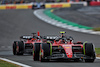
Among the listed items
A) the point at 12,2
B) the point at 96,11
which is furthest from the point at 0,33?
the point at 12,2

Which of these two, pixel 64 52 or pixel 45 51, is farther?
pixel 64 52

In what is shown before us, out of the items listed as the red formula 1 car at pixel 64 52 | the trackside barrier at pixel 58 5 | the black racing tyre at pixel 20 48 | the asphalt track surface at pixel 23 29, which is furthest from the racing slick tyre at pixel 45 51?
the trackside barrier at pixel 58 5

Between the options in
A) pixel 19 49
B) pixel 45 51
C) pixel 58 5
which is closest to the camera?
pixel 45 51

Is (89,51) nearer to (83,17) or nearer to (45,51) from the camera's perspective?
(45,51)

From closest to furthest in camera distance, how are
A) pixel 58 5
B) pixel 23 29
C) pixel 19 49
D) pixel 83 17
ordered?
pixel 19 49, pixel 23 29, pixel 83 17, pixel 58 5

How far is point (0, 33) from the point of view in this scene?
2766cm

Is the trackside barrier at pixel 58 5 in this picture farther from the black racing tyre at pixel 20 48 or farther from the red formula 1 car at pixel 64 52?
the red formula 1 car at pixel 64 52

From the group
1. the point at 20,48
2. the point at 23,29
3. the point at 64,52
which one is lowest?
the point at 64,52

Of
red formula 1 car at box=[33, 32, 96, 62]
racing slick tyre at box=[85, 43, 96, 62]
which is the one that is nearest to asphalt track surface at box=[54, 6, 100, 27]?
red formula 1 car at box=[33, 32, 96, 62]

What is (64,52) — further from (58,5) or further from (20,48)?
(58,5)

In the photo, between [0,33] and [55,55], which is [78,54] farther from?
[0,33]

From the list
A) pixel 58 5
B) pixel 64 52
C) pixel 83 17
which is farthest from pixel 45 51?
pixel 58 5

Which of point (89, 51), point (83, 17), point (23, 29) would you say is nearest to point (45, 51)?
point (89, 51)

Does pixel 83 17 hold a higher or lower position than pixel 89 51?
higher
